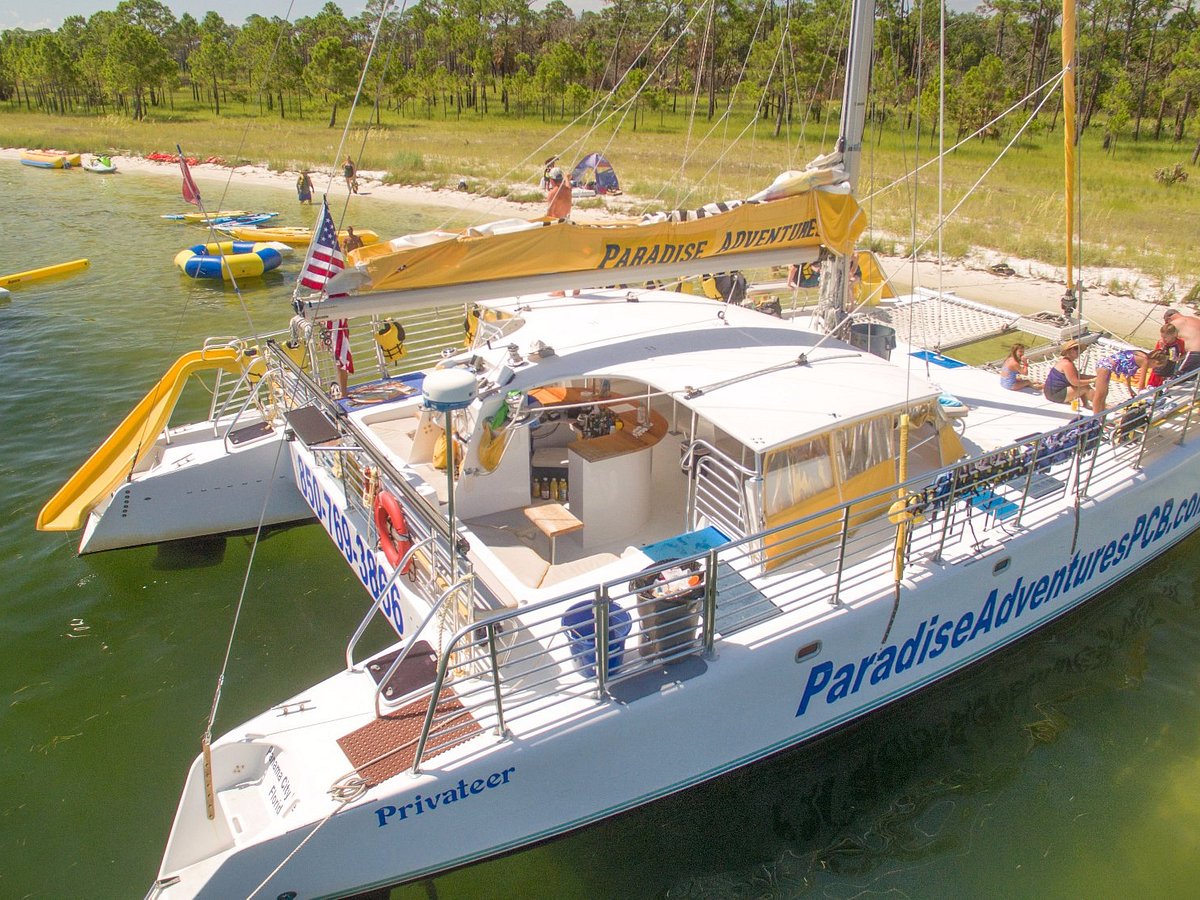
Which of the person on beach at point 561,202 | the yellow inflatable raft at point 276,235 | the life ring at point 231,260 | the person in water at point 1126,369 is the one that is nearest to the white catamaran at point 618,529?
the person in water at point 1126,369

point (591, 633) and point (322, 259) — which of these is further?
point (322, 259)

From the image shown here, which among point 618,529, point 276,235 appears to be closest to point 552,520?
point 618,529

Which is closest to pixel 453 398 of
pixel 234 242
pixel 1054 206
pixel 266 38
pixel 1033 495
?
pixel 1033 495

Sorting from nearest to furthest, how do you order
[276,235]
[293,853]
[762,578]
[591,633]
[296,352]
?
[293,853]
[591,633]
[762,578]
[296,352]
[276,235]

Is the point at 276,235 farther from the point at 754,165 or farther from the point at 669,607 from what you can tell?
the point at 669,607

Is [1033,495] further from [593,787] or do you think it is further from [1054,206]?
[1054,206]
